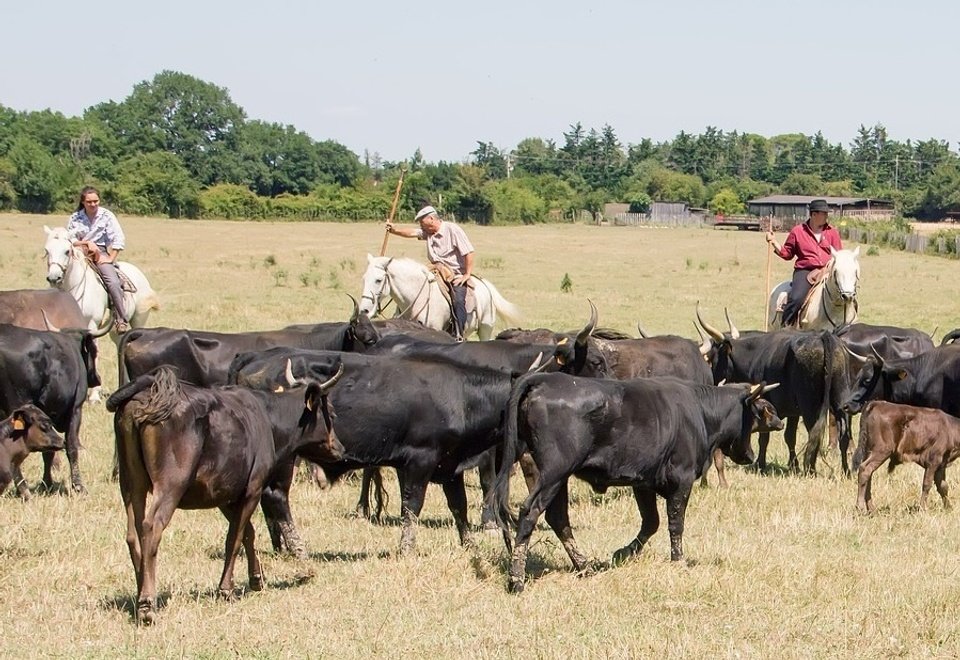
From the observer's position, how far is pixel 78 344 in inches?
469

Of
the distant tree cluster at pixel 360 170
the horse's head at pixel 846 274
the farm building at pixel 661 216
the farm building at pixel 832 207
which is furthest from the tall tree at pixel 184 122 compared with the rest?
the horse's head at pixel 846 274

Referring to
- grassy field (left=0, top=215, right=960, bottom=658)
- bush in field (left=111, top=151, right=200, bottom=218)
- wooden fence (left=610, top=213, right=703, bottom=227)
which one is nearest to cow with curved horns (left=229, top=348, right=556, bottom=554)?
grassy field (left=0, top=215, right=960, bottom=658)

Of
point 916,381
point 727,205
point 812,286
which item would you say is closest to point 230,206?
point 727,205

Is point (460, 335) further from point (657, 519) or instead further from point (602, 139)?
point (602, 139)

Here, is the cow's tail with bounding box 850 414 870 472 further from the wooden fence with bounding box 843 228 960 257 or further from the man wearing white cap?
the wooden fence with bounding box 843 228 960 257

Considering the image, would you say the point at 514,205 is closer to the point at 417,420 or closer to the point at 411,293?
the point at 411,293

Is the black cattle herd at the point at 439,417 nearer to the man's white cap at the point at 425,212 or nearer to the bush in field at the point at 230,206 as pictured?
the man's white cap at the point at 425,212

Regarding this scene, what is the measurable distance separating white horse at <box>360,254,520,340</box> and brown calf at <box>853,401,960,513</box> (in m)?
7.06

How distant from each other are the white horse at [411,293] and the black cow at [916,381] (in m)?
5.88

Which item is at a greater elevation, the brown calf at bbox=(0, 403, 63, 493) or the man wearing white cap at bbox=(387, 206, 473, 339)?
the man wearing white cap at bbox=(387, 206, 473, 339)

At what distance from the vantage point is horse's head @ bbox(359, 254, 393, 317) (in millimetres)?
17188

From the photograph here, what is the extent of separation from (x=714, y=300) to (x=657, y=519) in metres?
23.4

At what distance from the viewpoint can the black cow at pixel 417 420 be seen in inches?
368

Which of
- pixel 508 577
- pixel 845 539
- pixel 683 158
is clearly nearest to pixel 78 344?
pixel 508 577
